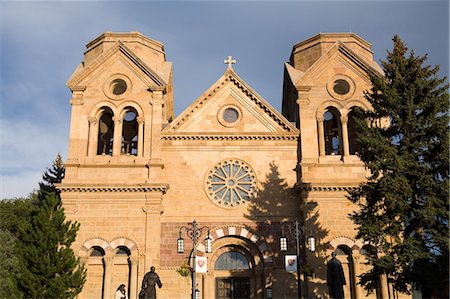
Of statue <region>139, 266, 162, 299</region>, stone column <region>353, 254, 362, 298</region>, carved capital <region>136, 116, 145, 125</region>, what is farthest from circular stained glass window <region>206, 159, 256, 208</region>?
statue <region>139, 266, 162, 299</region>

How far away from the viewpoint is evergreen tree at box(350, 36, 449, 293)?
63.7 feet

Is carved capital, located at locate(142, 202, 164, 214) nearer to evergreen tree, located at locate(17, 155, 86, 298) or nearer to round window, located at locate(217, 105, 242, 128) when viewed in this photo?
evergreen tree, located at locate(17, 155, 86, 298)

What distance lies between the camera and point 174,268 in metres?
26.5

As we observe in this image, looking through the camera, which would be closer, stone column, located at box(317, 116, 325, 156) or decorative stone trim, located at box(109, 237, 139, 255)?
decorative stone trim, located at box(109, 237, 139, 255)

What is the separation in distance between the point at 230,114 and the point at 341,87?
23.3ft

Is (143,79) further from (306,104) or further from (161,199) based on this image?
(306,104)

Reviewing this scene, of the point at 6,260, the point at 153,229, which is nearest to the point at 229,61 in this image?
the point at 153,229

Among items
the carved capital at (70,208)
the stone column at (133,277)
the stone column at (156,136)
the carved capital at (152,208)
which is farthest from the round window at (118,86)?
the stone column at (133,277)

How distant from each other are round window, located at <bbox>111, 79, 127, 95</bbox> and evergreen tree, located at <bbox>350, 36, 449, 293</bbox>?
15.1 m

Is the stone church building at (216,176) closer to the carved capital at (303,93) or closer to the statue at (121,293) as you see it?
the carved capital at (303,93)

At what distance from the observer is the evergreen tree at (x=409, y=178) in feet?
63.7

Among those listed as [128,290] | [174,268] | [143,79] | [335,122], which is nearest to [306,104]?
[335,122]

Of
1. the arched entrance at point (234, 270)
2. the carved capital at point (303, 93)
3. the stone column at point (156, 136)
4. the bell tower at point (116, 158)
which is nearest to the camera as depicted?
the bell tower at point (116, 158)

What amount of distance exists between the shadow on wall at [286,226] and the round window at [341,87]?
20.1ft
